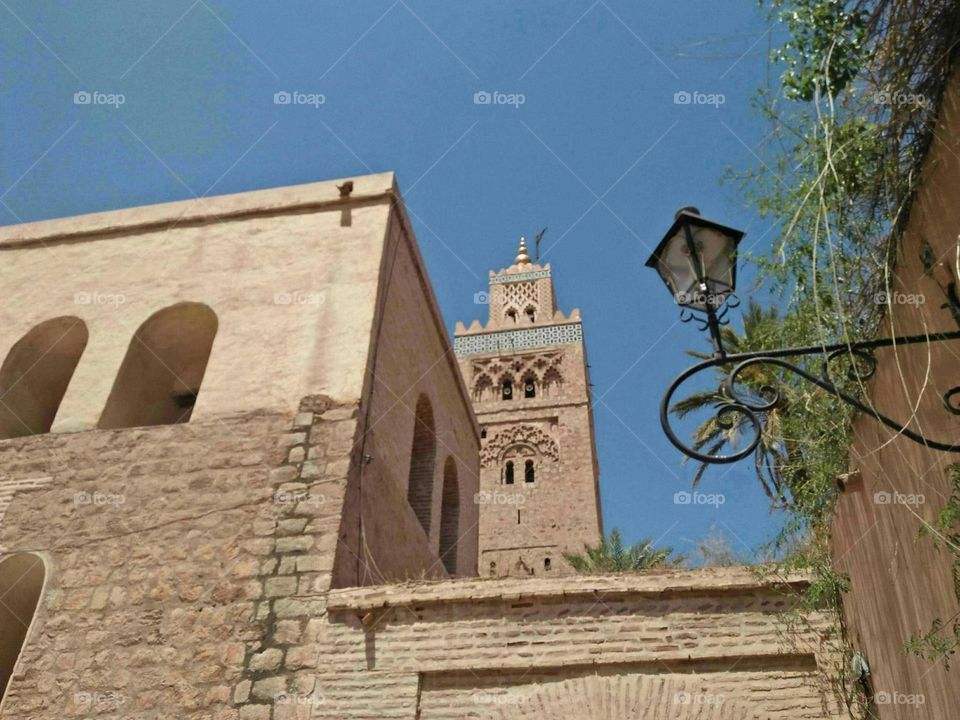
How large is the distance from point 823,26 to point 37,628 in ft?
19.9

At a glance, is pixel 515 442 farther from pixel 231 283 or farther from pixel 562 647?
pixel 562 647

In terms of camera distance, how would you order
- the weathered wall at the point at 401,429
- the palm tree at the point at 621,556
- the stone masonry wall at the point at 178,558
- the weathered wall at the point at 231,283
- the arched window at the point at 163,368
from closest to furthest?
the stone masonry wall at the point at 178,558, the weathered wall at the point at 401,429, the weathered wall at the point at 231,283, the arched window at the point at 163,368, the palm tree at the point at 621,556

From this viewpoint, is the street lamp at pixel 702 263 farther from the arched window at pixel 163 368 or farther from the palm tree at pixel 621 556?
the palm tree at pixel 621 556

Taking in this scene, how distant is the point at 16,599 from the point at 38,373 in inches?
94.9

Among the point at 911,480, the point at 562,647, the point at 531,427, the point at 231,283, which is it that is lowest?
the point at 562,647

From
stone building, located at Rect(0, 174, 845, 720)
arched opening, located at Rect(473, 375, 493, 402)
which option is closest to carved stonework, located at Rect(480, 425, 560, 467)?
arched opening, located at Rect(473, 375, 493, 402)

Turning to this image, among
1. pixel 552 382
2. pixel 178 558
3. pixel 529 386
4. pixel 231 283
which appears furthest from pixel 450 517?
pixel 529 386

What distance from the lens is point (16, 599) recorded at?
6.44 metres

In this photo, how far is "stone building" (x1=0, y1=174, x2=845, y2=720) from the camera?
512cm

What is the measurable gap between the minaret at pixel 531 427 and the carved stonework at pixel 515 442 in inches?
1.4

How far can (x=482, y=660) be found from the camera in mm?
5215

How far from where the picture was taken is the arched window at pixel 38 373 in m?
7.58

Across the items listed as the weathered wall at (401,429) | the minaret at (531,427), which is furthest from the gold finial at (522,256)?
the weathered wall at (401,429)

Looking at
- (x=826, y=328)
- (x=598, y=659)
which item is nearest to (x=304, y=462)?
(x=598, y=659)
